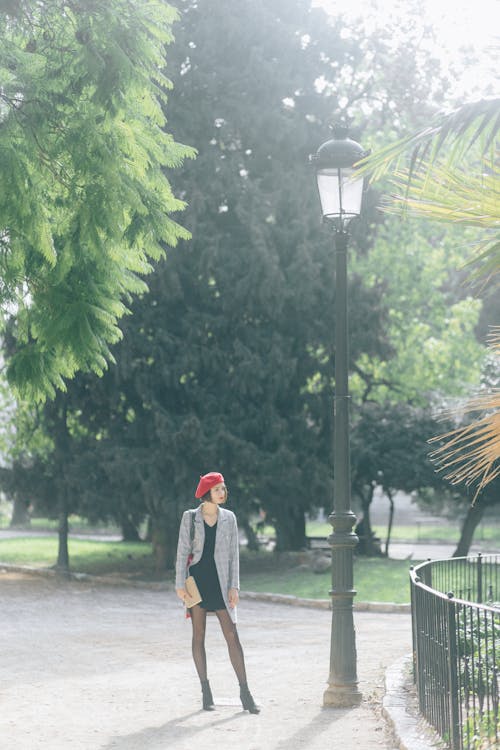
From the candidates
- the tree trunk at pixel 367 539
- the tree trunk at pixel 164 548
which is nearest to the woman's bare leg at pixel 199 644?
the tree trunk at pixel 164 548

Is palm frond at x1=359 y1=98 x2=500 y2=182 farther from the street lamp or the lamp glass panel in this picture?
the lamp glass panel

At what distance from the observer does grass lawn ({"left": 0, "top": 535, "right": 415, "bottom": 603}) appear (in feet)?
73.5

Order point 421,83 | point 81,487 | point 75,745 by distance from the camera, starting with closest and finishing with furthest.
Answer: point 75,745, point 81,487, point 421,83

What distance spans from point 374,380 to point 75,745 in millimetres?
29040

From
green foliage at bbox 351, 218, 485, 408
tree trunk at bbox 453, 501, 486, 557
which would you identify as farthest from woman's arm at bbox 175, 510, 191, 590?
green foliage at bbox 351, 218, 485, 408

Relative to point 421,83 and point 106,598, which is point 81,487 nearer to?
point 106,598

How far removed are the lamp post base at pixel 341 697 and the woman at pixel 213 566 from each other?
74 cm

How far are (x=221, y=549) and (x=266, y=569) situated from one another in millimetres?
18906

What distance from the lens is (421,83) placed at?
114 feet

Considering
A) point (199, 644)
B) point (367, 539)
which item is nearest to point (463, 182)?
point (199, 644)

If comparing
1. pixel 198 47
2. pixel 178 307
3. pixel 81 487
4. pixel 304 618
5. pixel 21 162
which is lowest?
pixel 304 618

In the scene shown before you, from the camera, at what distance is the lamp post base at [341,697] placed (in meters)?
9.85

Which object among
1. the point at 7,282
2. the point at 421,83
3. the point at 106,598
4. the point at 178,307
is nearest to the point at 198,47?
the point at 178,307

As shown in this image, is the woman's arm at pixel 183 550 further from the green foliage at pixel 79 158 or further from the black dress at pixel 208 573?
the green foliage at pixel 79 158
